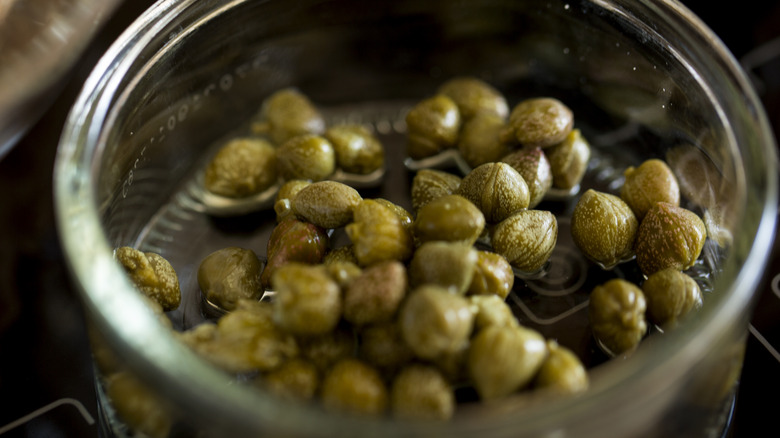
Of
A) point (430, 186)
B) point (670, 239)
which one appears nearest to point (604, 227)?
point (670, 239)

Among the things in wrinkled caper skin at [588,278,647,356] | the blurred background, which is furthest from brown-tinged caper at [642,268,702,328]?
the blurred background

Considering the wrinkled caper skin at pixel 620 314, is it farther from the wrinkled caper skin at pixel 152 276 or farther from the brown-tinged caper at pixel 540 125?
the wrinkled caper skin at pixel 152 276

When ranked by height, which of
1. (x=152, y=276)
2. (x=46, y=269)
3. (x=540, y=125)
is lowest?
(x=46, y=269)

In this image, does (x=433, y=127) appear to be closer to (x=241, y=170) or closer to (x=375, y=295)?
(x=241, y=170)

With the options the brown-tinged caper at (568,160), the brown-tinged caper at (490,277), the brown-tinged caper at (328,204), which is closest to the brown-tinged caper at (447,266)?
the brown-tinged caper at (490,277)

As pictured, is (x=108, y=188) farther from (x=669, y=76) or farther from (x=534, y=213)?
(x=669, y=76)

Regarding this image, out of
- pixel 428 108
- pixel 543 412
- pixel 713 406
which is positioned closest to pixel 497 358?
pixel 543 412

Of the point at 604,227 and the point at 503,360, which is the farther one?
the point at 604,227

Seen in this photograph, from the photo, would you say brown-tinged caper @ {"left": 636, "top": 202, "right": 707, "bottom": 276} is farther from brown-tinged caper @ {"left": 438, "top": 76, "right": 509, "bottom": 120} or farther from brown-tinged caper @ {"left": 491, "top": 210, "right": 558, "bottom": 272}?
brown-tinged caper @ {"left": 438, "top": 76, "right": 509, "bottom": 120}
